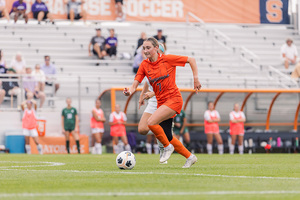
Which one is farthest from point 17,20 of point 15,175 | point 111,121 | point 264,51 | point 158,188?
point 158,188

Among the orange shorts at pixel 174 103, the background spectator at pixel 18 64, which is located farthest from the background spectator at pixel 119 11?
the orange shorts at pixel 174 103

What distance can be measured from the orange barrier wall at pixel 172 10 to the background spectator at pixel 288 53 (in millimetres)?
4413

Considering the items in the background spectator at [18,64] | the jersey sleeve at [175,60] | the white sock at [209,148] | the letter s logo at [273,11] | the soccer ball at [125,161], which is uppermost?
the letter s logo at [273,11]

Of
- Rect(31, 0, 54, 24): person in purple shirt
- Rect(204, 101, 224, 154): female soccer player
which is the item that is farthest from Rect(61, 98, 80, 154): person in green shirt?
Rect(31, 0, 54, 24): person in purple shirt

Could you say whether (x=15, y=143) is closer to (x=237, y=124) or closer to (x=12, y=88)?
(x=12, y=88)

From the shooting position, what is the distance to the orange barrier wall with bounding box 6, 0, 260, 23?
106ft

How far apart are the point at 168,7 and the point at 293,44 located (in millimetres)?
6328

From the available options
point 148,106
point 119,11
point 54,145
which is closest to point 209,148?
point 54,145

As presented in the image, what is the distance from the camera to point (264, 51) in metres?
32.7

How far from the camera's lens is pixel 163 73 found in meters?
10.6

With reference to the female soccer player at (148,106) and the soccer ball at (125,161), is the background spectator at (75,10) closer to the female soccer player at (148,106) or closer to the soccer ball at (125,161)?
the female soccer player at (148,106)

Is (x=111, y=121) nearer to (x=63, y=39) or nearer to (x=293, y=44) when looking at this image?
(x=63, y=39)

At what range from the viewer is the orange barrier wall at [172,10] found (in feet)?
106

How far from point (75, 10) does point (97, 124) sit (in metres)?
9.13
